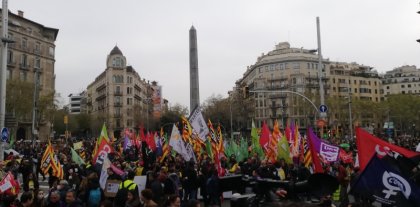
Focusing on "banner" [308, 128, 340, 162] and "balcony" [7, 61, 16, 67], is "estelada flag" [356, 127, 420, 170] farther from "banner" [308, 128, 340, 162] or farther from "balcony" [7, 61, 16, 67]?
"balcony" [7, 61, 16, 67]

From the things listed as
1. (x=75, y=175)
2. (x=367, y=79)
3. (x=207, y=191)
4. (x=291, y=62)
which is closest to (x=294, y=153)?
(x=207, y=191)

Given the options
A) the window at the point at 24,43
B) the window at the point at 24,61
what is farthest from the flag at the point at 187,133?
the window at the point at 24,43

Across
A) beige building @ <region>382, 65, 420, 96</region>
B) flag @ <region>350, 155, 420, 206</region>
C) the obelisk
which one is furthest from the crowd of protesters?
beige building @ <region>382, 65, 420, 96</region>

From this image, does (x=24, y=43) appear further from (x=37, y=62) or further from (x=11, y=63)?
(x=11, y=63)

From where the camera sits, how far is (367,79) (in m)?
115

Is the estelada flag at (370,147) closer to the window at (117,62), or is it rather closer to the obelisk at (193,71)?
the obelisk at (193,71)

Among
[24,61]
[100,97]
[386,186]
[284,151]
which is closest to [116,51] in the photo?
[100,97]

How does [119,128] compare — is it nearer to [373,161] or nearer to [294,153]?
[294,153]

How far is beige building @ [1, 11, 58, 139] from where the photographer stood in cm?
6869

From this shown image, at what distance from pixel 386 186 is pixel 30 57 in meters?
74.5

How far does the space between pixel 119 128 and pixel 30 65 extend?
35.9m

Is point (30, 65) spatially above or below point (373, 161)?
above

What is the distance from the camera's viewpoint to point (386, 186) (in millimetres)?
5137

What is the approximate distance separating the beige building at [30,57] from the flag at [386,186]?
66479 mm
